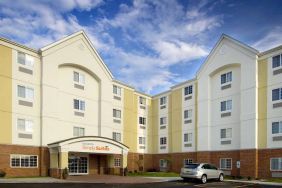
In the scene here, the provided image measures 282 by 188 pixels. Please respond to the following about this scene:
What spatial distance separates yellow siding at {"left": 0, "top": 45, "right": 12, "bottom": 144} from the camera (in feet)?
90.1

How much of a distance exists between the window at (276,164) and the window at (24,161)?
73.6 feet

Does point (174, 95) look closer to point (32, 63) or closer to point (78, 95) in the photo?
A: point (78, 95)

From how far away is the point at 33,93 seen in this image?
30297 millimetres

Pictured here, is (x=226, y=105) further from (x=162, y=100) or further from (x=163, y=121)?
(x=162, y=100)

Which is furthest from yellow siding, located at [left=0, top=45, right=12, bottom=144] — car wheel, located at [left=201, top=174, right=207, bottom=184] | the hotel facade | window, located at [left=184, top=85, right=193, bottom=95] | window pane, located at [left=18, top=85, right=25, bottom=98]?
window, located at [left=184, top=85, right=193, bottom=95]

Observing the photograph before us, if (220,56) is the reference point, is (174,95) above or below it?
below

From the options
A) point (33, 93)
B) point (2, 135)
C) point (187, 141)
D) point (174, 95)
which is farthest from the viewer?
point (174, 95)

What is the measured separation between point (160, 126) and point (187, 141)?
6.19 m

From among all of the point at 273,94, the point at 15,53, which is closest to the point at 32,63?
the point at 15,53

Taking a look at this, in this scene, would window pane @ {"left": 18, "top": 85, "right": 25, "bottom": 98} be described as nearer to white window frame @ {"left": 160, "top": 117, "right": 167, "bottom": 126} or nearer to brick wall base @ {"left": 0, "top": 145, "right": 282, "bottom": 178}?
brick wall base @ {"left": 0, "top": 145, "right": 282, "bottom": 178}

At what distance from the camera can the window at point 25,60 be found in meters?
29.4

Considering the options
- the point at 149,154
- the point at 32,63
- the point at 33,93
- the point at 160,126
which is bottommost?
the point at 149,154

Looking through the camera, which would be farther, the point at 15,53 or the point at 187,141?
the point at 187,141

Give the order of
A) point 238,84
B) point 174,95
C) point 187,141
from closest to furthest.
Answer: point 238,84, point 187,141, point 174,95
